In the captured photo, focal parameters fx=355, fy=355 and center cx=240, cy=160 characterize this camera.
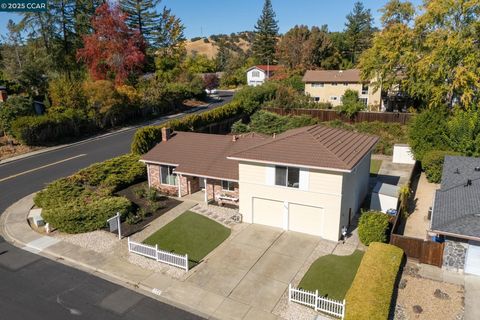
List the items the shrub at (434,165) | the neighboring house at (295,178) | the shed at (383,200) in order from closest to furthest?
the neighboring house at (295,178) → the shed at (383,200) → the shrub at (434,165)

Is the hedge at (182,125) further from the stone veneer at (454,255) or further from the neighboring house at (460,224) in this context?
the stone veneer at (454,255)

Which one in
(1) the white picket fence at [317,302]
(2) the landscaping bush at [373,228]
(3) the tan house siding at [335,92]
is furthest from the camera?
(3) the tan house siding at [335,92]

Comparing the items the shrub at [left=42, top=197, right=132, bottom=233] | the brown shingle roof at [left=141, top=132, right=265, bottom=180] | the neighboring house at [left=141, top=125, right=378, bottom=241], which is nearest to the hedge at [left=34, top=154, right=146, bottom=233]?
the shrub at [left=42, top=197, right=132, bottom=233]

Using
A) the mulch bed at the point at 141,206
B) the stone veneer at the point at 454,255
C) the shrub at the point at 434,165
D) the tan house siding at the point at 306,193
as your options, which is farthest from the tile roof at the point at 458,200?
the mulch bed at the point at 141,206

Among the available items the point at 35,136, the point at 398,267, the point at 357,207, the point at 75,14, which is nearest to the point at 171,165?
the point at 357,207

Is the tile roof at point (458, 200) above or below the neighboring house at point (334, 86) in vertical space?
below

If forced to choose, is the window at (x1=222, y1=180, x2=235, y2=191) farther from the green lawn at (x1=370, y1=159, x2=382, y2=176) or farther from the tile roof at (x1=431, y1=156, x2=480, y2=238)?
the green lawn at (x1=370, y1=159, x2=382, y2=176)

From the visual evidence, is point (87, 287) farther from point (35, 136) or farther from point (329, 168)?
point (35, 136)
